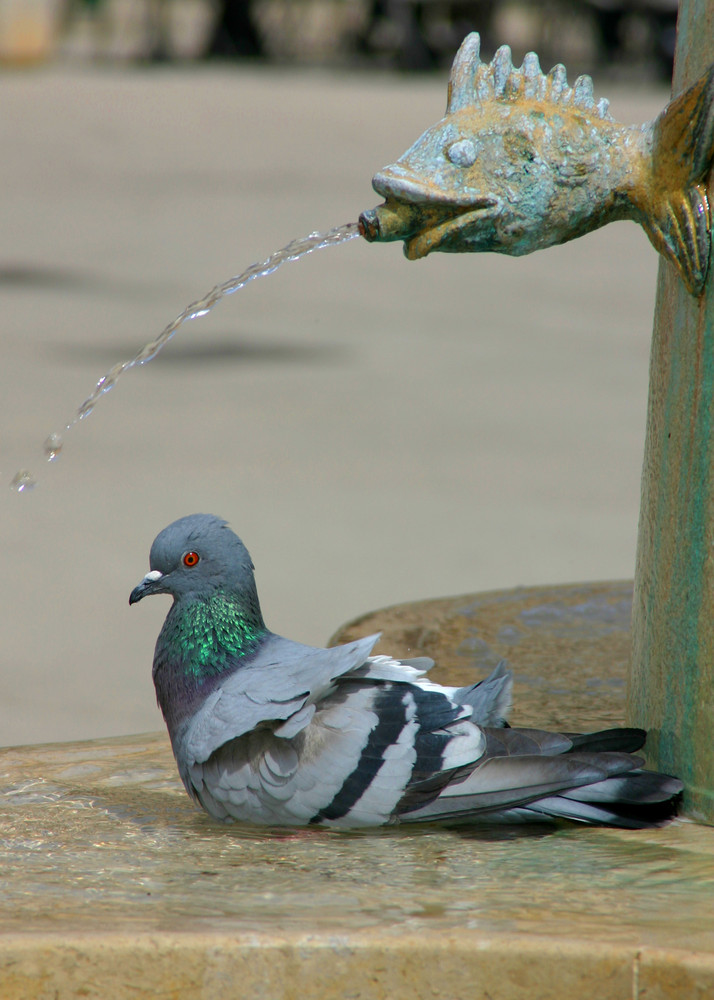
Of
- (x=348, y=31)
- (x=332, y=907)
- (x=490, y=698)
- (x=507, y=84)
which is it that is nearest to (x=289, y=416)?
(x=490, y=698)

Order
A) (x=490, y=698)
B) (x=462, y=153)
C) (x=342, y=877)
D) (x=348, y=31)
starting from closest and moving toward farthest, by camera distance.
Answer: (x=342, y=877)
(x=462, y=153)
(x=490, y=698)
(x=348, y=31)

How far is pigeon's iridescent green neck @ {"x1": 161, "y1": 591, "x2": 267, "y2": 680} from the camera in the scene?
110 inches

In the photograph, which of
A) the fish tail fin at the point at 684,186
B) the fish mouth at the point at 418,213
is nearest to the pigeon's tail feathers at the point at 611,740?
the fish tail fin at the point at 684,186

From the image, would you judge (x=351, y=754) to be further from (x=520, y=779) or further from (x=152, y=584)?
(x=152, y=584)

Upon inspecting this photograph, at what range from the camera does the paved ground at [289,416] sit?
6098 mm

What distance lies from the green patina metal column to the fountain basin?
0.18 metres

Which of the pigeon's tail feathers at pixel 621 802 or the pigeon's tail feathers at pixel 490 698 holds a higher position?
the pigeon's tail feathers at pixel 490 698

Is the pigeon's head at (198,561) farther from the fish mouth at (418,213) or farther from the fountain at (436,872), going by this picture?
the fish mouth at (418,213)

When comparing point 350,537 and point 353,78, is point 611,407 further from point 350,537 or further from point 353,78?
point 353,78

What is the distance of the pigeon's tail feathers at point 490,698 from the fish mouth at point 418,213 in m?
0.82

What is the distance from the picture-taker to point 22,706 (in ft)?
16.4

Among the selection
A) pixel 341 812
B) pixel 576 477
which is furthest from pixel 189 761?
pixel 576 477

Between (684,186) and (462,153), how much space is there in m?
0.40

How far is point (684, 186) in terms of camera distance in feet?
8.17
